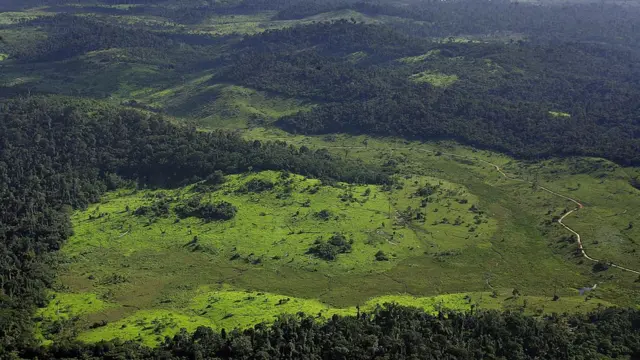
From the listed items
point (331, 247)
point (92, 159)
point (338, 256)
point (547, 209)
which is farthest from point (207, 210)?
point (547, 209)

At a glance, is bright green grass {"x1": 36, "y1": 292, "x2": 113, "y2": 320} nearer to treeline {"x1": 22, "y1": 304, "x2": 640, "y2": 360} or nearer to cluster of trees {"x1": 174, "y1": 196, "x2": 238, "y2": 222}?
treeline {"x1": 22, "y1": 304, "x2": 640, "y2": 360}

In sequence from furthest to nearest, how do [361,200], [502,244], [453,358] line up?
1. [361,200]
2. [502,244]
3. [453,358]

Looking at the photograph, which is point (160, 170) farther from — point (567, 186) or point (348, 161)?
point (567, 186)

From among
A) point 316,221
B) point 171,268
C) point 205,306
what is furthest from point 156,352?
point 316,221

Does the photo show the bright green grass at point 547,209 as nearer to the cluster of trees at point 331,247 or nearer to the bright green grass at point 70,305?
the cluster of trees at point 331,247

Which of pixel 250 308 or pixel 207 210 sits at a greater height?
pixel 207 210

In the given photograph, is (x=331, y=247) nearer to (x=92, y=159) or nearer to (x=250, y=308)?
(x=250, y=308)
